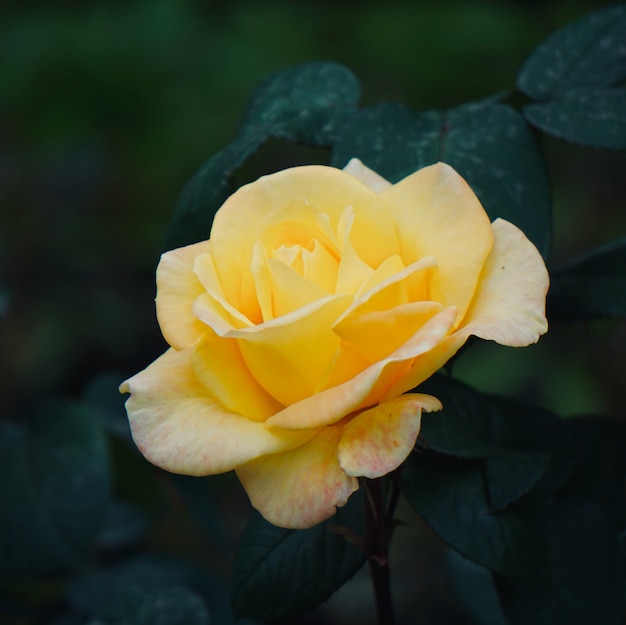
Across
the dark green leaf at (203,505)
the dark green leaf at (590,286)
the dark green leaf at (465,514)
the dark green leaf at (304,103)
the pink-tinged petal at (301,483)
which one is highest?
the dark green leaf at (304,103)

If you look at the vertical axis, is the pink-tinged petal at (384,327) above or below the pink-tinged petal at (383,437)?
above

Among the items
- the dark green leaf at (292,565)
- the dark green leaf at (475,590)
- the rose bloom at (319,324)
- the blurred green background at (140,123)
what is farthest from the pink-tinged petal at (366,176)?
the blurred green background at (140,123)

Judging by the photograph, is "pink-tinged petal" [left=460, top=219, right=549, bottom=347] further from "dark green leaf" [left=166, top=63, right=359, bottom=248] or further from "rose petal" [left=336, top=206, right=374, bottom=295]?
"dark green leaf" [left=166, top=63, right=359, bottom=248]

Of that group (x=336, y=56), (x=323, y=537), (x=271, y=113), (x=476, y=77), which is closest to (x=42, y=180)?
(x=336, y=56)

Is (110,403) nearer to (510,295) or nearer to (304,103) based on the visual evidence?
(304,103)

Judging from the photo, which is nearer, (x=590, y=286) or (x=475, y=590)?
(x=590, y=286)

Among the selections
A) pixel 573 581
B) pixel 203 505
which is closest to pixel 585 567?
pixel 573 581

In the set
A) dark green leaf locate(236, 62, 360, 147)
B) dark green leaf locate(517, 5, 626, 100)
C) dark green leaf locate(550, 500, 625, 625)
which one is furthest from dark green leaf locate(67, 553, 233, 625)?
dark green leaf locate(517, 5, 626, 100)

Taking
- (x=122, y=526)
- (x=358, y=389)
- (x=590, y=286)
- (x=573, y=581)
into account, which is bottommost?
(x=122, y=526)

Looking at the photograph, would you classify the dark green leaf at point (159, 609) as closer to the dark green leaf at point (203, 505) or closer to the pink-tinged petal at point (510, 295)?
the dark green leaf at point (203, 505)
